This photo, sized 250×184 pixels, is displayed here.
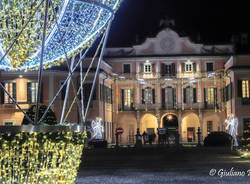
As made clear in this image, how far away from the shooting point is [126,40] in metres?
70.3

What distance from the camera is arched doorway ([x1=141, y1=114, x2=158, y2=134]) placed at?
65625 millimetres

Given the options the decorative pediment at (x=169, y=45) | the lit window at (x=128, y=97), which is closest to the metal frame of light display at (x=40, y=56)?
the decorative pediment at (x=169, y=45)

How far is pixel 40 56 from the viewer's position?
8445 mm

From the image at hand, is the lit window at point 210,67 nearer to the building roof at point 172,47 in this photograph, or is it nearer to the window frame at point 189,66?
the building roof at point 172,47

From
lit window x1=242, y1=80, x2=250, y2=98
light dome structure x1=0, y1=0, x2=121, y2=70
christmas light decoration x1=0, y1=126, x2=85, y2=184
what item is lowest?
christmas light decoration x1=0, y1=126, x2=85, y2=184

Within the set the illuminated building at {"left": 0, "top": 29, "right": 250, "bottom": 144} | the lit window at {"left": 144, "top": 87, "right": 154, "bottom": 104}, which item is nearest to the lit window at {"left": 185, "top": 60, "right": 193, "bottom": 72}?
the illuminated building at {"left": 0, "top": 29, "right": 250, "bottom": 144}

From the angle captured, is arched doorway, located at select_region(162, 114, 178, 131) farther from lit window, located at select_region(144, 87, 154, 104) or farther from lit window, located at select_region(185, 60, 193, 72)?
lit window, located at select_region(185, 60, 193, 72)

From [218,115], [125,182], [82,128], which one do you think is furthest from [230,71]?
[82,128]

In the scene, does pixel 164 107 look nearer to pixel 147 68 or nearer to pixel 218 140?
pixel 147 68

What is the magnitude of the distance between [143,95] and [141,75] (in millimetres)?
2145

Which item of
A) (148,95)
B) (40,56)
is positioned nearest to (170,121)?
(148,95)

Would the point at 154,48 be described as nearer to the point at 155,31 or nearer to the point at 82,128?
the point at 155,31

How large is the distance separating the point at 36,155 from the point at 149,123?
57787 millimetres

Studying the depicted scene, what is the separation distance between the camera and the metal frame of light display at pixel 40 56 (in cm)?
848
